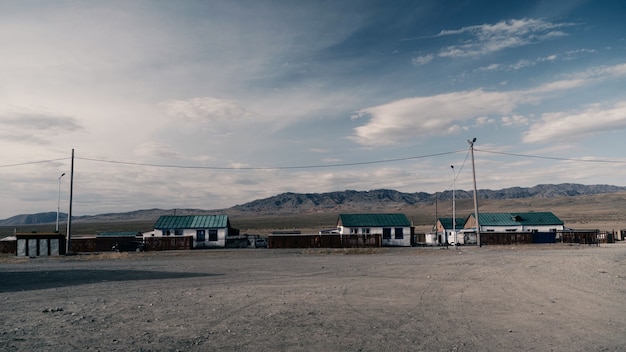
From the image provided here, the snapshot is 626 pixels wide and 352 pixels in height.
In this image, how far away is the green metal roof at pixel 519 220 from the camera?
6138cm

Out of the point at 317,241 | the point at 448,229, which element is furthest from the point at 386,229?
the point at 448,229

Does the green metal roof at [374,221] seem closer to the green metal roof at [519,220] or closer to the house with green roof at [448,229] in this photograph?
the house with green roof at [448,229]

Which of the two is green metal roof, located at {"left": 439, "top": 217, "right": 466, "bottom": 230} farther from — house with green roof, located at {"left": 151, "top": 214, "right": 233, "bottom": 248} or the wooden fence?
house with green roof, located at {"left": 151, "top": 214, "right": 233, "bottom": 248}

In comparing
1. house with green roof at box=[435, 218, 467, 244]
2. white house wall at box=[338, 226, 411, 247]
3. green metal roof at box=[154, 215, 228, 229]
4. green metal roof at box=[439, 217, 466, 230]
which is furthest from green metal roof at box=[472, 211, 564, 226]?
green metal roof at box=[154, 215, 228, 229]

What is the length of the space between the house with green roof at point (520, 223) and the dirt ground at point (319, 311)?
3741 cm

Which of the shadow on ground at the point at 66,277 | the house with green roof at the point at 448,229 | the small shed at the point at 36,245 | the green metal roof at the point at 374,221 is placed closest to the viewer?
the shadow on ground at the point at 66,277

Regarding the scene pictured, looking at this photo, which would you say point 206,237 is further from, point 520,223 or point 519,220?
point 519,220

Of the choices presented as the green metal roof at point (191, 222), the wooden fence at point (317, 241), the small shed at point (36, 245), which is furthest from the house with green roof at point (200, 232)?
the small shed at point (36, 245)

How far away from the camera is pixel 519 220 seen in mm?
61906

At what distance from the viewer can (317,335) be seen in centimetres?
1139

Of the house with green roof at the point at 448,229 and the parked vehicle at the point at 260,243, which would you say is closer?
the parked vehicle at the point at 260,243

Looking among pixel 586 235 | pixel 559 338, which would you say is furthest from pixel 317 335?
pixel 586 235

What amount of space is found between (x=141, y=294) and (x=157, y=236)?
38.5 m

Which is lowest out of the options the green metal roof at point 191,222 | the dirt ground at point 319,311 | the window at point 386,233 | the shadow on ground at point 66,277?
the dirt ground at point 319,311
